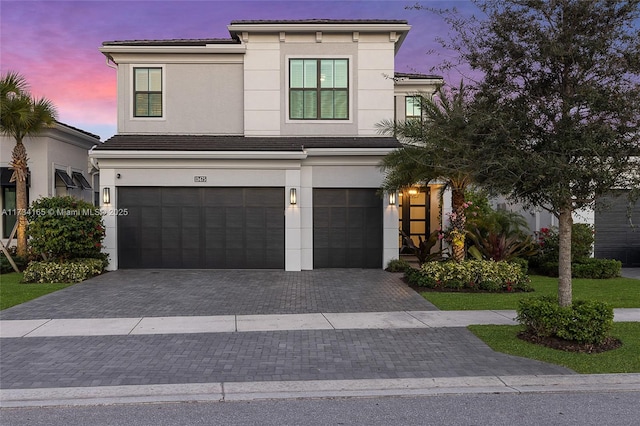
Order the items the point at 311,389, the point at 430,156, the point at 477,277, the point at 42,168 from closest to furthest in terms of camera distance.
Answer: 1. the point at 311,389
2. the point at 430,156
3. the point at 477,277
4. the point at 42,168

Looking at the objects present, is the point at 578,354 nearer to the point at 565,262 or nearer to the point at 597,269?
the point at 565,262

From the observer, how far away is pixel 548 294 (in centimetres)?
1115

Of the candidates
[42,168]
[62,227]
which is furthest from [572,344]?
[42,168]

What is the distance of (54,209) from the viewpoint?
1340cm

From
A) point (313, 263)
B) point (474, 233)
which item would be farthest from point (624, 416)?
point (313, 263)

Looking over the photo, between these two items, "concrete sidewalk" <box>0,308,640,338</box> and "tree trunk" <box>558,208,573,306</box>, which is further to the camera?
"concrete sidewalk" <box>0,308,640,338</box>

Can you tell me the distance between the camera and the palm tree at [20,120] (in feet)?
49.7

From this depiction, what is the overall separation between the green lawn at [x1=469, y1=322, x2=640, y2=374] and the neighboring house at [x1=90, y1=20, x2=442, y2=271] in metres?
8.04

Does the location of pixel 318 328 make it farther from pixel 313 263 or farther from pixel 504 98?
pixel 313 263

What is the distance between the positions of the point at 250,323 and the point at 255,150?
7.75 m

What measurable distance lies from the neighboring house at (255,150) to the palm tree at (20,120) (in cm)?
269

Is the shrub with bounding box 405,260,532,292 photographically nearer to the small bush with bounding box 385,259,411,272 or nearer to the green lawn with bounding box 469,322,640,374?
the small bush with bounding box 385,259,411,272

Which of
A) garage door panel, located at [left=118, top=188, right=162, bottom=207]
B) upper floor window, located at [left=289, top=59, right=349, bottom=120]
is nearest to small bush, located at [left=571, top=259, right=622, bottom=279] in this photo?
upper floor window, located at [left=289, top=59, right=349, bottom=120]

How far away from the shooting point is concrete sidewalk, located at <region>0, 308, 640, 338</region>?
802cm
